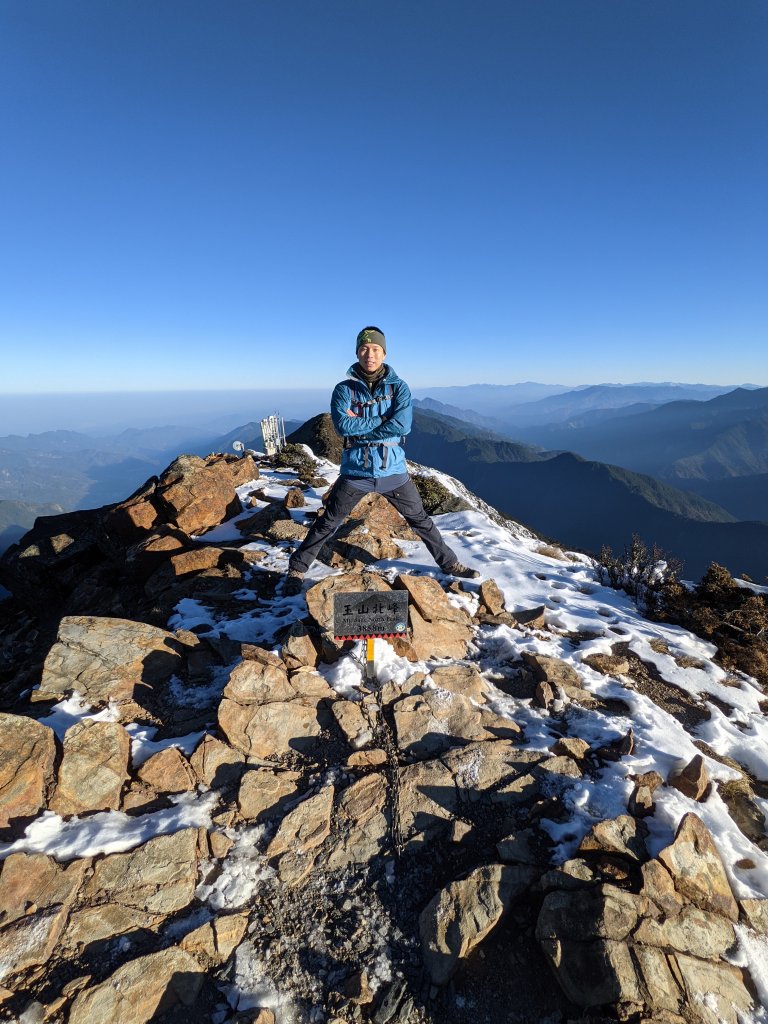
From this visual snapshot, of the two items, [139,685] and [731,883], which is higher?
[139,685]

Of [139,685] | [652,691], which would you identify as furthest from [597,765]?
[139,685]

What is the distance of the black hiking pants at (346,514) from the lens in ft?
23.6

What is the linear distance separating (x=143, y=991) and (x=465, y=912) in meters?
2.30

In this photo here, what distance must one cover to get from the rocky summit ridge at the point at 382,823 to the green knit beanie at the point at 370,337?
3609 mm

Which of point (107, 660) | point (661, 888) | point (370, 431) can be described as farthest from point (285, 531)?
point (661, 888)

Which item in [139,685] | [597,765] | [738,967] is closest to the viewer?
[738,967]

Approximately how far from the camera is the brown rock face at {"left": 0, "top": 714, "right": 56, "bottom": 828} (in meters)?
3.99

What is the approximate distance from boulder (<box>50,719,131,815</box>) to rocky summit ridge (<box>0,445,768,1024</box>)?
21 mm

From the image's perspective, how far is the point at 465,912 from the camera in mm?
3424

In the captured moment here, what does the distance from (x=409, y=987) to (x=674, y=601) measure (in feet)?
25.5

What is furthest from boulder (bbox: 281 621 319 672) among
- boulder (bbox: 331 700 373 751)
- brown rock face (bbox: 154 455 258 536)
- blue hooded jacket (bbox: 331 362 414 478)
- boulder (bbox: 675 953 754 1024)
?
brown rock face (bbox: 154 455 258 536)

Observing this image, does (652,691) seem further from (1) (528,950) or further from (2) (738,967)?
(1) (528,950)

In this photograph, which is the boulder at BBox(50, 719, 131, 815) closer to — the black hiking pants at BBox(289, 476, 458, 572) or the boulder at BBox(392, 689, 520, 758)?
the boulder at BBox(392, 689, 520, 758)

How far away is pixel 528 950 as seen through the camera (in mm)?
3268
